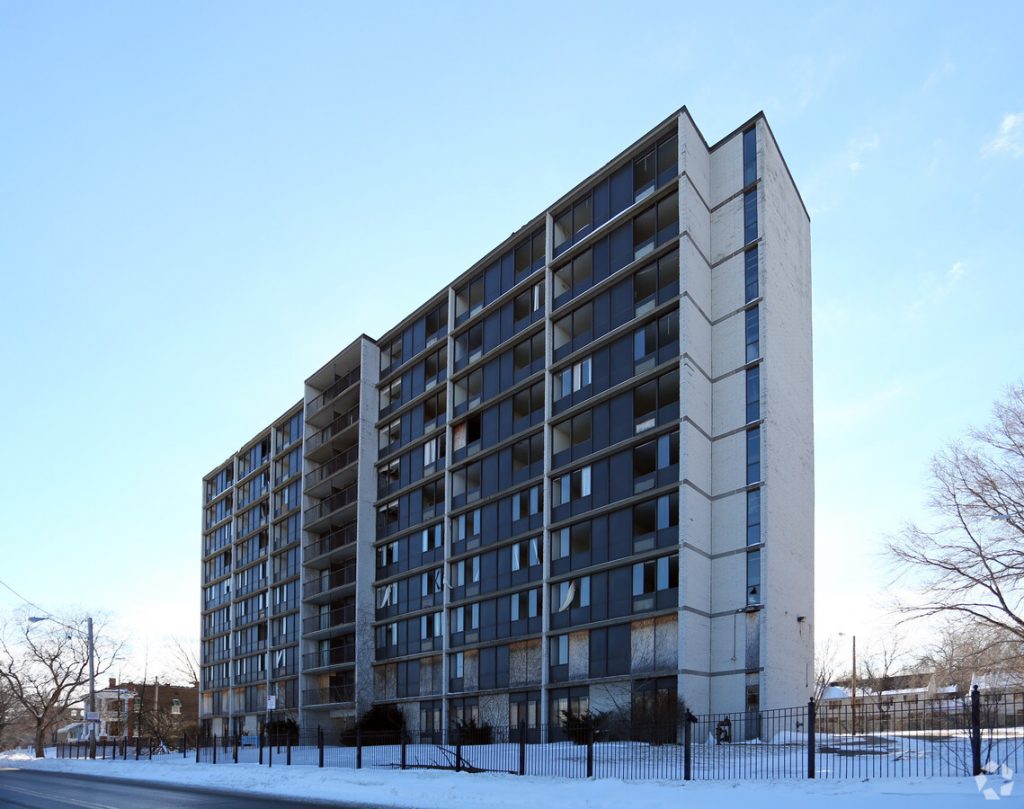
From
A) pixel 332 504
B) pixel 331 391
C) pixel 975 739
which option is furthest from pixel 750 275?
pixel 332 504

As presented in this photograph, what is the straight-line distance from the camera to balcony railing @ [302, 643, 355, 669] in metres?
62.0

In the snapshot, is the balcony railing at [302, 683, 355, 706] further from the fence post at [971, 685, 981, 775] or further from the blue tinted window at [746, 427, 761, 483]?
the fence post at [971, 685, 981, 775]

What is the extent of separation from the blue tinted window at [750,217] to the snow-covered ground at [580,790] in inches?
1028

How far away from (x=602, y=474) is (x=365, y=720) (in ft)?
71.9

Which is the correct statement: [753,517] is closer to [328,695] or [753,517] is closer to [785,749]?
[785,749]

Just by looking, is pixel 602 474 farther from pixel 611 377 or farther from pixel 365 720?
pixel 365 720

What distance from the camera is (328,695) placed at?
63.8 meters

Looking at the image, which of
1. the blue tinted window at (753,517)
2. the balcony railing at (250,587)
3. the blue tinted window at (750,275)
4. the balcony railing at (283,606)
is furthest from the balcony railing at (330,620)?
the blue tinted window at (750,275)

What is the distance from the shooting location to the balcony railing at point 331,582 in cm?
6247

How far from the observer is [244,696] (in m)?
76.8

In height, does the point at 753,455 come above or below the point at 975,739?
above

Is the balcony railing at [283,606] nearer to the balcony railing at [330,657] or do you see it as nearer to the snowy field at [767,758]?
the balcony railing at [330,657]

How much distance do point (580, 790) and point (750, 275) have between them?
2647 cm

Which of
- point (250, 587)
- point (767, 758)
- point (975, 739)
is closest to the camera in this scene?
point (975, 739)
